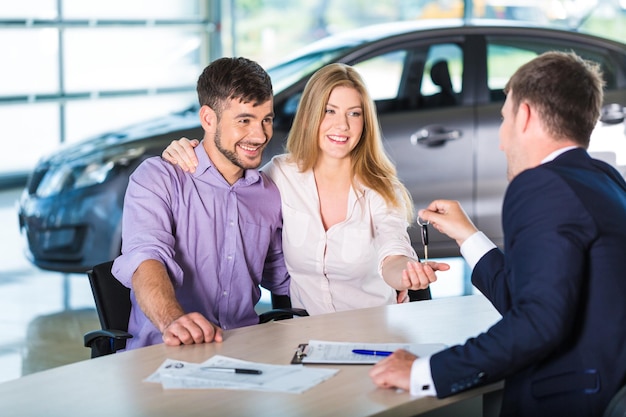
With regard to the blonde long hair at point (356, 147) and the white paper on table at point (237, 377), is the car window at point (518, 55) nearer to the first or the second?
the blonde long hair at point (356, 147)

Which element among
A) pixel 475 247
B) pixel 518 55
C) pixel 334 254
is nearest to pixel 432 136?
pixel 518 55

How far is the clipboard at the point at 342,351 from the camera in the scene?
7.87ft

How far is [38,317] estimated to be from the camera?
5461mm

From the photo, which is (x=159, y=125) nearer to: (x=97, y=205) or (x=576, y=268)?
(x=97, y=205)

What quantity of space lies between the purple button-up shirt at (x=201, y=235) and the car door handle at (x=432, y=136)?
252 cm

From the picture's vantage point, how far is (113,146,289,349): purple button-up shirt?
2977 millimetres

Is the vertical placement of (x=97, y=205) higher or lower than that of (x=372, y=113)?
lower

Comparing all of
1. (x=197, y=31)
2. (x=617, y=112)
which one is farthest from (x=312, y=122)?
(x=197, y=31)

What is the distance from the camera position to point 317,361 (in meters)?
2.39

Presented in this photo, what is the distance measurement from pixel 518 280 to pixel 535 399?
0.26 m

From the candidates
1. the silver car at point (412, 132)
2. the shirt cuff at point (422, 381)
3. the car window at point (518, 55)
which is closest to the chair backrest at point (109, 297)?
the shirt cuff at point (422, 381)

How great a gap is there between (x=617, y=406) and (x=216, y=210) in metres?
1.45

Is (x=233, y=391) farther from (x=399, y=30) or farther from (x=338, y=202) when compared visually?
(x=399, y=30)

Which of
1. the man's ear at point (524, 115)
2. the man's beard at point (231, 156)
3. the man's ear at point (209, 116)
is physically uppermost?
the man's ear at point (524, 115)
